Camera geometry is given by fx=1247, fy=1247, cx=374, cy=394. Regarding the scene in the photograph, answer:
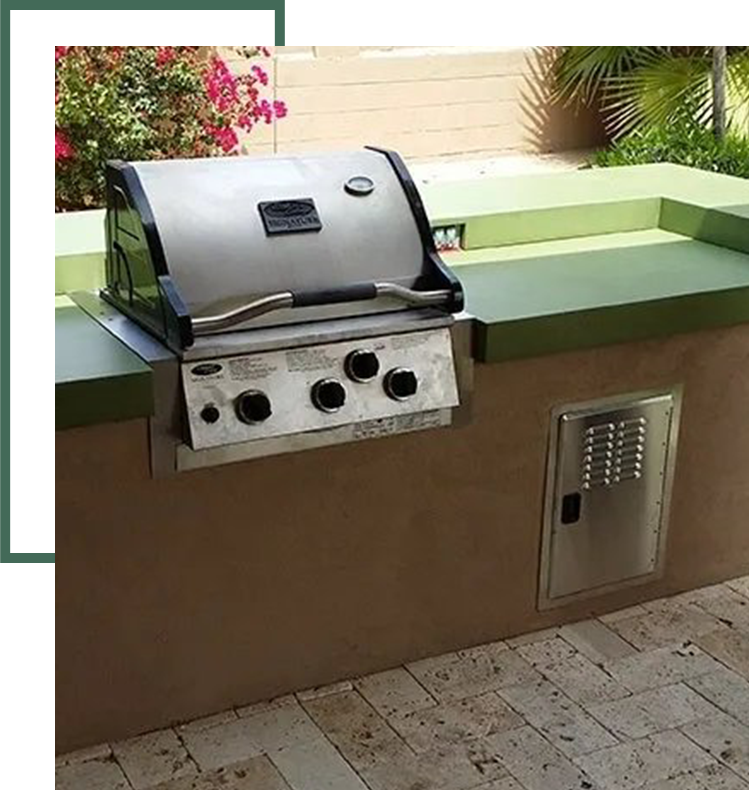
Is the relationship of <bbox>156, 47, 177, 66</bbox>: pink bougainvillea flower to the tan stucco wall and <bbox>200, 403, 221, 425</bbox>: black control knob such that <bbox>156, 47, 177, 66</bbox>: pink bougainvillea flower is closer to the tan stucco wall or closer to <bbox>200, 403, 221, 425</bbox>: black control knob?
the tan stucco wall

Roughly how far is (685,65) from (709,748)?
5.24m

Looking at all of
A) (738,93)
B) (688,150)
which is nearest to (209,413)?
(688,150)

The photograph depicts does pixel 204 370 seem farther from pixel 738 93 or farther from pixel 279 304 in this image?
pixel 738 93

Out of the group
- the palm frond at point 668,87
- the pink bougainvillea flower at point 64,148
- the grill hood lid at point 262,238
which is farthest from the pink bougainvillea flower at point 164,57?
the grill hood lid at point 262,238

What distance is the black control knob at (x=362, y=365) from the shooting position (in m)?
2.51

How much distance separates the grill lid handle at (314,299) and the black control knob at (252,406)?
0.14 meters

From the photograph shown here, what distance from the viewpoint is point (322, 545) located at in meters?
2.70

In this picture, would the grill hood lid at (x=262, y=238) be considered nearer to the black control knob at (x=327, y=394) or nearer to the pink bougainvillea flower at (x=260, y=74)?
the black control knob at (x=327, y=394)

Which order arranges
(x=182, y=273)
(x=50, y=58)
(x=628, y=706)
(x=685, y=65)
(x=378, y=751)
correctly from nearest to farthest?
(x=50, y=58), (x=182, y=273), (x=378, y=751), (x=628, y=706), (x=685, y=65)

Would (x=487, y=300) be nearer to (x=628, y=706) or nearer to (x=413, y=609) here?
(x=413, y=609)

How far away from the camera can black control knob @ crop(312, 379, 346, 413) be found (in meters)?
2.48

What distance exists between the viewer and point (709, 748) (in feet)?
8.61

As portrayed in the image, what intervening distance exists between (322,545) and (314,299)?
0.57 metres

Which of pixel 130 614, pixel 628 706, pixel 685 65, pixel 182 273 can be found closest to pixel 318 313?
pixel 182 273
